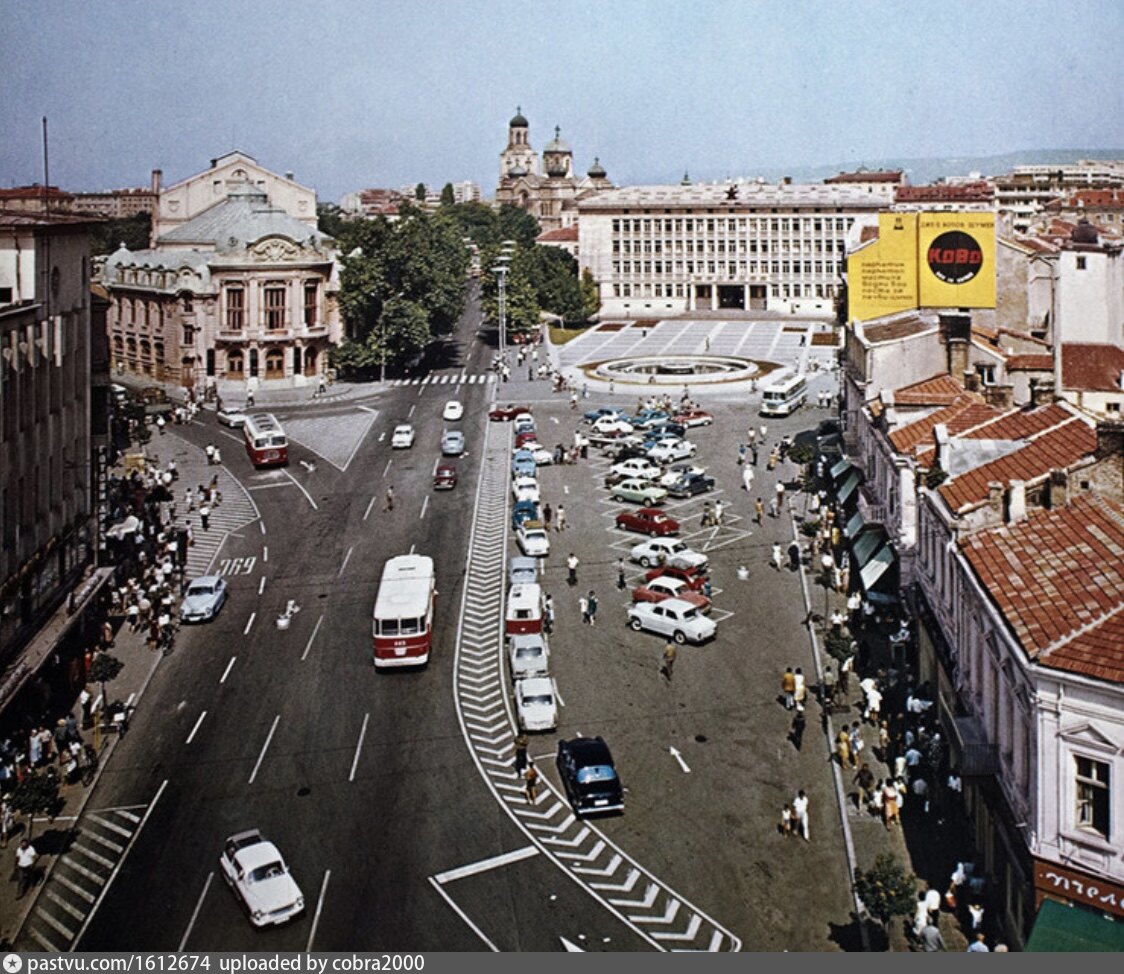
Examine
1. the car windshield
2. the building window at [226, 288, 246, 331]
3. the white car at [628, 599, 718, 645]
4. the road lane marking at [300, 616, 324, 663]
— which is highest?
the building window at [226, 288, 246, 331]

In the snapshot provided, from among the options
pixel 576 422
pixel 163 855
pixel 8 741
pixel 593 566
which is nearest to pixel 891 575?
pixel 593 566

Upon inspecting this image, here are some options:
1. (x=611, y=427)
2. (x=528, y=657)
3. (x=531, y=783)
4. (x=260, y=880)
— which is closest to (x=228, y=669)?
(x=528, y=657)

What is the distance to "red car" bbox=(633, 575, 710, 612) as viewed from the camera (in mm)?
48469

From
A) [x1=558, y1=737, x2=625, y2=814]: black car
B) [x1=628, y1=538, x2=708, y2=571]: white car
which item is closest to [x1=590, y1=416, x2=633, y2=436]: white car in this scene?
[x1=628, y1=538, x2=708, y2=571]: white car

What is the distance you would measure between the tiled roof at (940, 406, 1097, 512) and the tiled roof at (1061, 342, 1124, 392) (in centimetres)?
854

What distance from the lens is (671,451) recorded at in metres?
75.9

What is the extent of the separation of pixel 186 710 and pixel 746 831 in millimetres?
19711

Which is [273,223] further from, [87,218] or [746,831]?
[746,831]

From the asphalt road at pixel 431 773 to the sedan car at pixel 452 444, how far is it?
19.5 m

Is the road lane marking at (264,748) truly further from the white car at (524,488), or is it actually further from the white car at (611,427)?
the white car at (611,427)

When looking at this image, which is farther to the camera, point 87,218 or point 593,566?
point 593,566

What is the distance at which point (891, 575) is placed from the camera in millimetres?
48250

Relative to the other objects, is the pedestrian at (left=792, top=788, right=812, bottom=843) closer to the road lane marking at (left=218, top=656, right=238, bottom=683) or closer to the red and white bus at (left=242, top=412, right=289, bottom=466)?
the road lane marking at (left=218, top=656, right=238, bottom=683)

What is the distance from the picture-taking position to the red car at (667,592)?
48.5 metres
